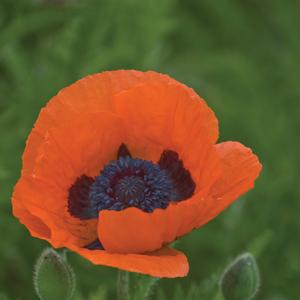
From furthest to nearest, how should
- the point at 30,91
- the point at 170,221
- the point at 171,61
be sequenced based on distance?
the point at 171,61 → the point at 30,91 → the point at 170,221

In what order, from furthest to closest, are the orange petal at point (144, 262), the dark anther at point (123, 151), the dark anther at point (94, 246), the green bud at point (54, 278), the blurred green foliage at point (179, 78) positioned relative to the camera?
the blurred green foliage at point (179, 78) < the dark anther at point (123, 151) < the dark anther at point (94, 246) < the green bud at point (54, 278) < the orange petal at point (144, 262)

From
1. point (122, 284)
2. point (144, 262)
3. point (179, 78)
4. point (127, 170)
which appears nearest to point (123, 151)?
point (127, 170)

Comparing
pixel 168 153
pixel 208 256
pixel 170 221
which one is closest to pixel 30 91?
pixel 208 256

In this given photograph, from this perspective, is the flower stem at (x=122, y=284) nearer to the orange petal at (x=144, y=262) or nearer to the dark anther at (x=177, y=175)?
the orange petal at (x=144, y=262)

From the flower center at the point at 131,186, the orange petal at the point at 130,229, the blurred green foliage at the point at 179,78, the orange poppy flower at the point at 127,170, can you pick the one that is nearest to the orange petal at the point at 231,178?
the orange poppy flower at the point at 127,170

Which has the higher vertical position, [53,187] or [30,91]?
[30,91]

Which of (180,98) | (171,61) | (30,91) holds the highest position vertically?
(171,61)

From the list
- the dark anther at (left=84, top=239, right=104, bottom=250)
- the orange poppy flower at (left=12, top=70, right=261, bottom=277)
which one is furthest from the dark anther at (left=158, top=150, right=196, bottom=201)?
the dark anther at (left=84, top=239, right=104, bottom=250)

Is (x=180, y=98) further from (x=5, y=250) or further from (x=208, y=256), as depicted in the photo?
(x=208, y=256)
